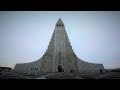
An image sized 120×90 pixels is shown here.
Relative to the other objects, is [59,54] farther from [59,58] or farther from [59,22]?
[59,22]

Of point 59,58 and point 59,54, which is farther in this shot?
point 59,54

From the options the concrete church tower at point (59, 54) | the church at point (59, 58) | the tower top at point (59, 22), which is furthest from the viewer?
the tower top at point (59, 22)

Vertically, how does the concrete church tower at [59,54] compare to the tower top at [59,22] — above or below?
below

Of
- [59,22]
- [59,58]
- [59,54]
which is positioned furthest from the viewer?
[59,22]

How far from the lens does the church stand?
128 feet

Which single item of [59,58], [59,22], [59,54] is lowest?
[59,58]

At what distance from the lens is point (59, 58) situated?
3944cm

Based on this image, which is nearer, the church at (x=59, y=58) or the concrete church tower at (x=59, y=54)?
the church at (x=59, y=58)

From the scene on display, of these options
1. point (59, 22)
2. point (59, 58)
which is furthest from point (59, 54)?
point (59, 22)

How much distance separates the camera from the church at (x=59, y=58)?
38906mm
